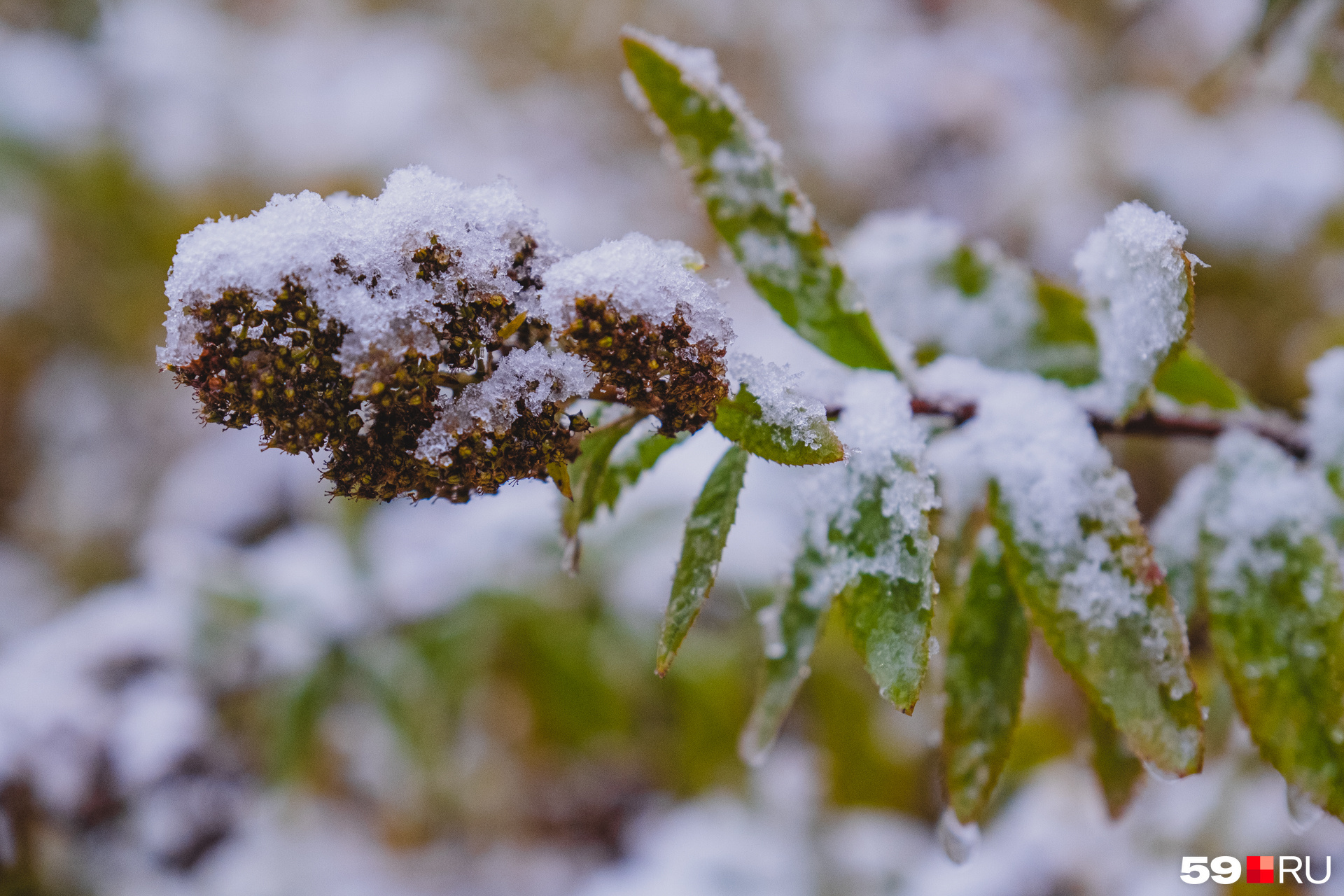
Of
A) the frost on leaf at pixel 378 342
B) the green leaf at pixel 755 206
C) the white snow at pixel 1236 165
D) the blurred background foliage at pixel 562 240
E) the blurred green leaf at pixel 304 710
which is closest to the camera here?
the frost on leaf at pixel 378 342

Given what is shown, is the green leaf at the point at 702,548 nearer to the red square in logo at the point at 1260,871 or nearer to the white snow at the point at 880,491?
the white snow at the point at 880,491

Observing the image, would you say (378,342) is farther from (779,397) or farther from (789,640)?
(789,640)

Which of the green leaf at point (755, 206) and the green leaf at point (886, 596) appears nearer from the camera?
the green leaf at point (886, 596)

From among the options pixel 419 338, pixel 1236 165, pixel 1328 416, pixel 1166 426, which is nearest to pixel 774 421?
pixel 419 338

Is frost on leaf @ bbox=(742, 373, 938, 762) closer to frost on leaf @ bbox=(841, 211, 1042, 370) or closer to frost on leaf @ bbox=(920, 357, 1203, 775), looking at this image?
frost on leaf @ bbox=(920, 357, 1203, 775)

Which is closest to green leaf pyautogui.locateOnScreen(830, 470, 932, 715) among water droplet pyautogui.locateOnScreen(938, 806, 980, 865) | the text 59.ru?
water droplet pyautogui.locateOnScreen(938, 806, 980, 865)

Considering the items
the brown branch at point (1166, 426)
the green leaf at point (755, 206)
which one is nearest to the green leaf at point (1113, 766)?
the brown branch at point (1166, 426)
